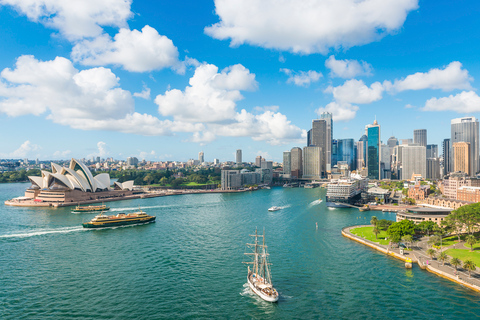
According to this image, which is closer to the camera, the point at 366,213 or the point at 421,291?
the point at 421,291

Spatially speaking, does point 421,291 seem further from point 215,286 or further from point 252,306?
point 215,286

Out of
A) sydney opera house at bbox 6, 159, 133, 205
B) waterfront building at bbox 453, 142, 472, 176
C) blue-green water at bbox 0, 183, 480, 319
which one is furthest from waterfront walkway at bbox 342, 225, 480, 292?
waterfront building at bbox 453, 142, 472, 176

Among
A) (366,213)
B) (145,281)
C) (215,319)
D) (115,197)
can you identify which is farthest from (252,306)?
(115,197)

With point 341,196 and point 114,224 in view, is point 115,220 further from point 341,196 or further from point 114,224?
point 341,196

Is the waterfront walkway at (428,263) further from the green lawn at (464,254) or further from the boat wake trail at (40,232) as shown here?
the boat wake trail at (40,232)

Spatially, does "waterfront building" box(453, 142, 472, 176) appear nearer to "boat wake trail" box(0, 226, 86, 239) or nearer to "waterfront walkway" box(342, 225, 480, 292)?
"waterfront walkway" box(342, 225, 480, 292)

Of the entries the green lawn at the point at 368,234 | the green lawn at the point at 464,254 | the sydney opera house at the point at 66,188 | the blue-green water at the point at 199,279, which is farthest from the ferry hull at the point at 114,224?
the green lawn at the point at 464,254
